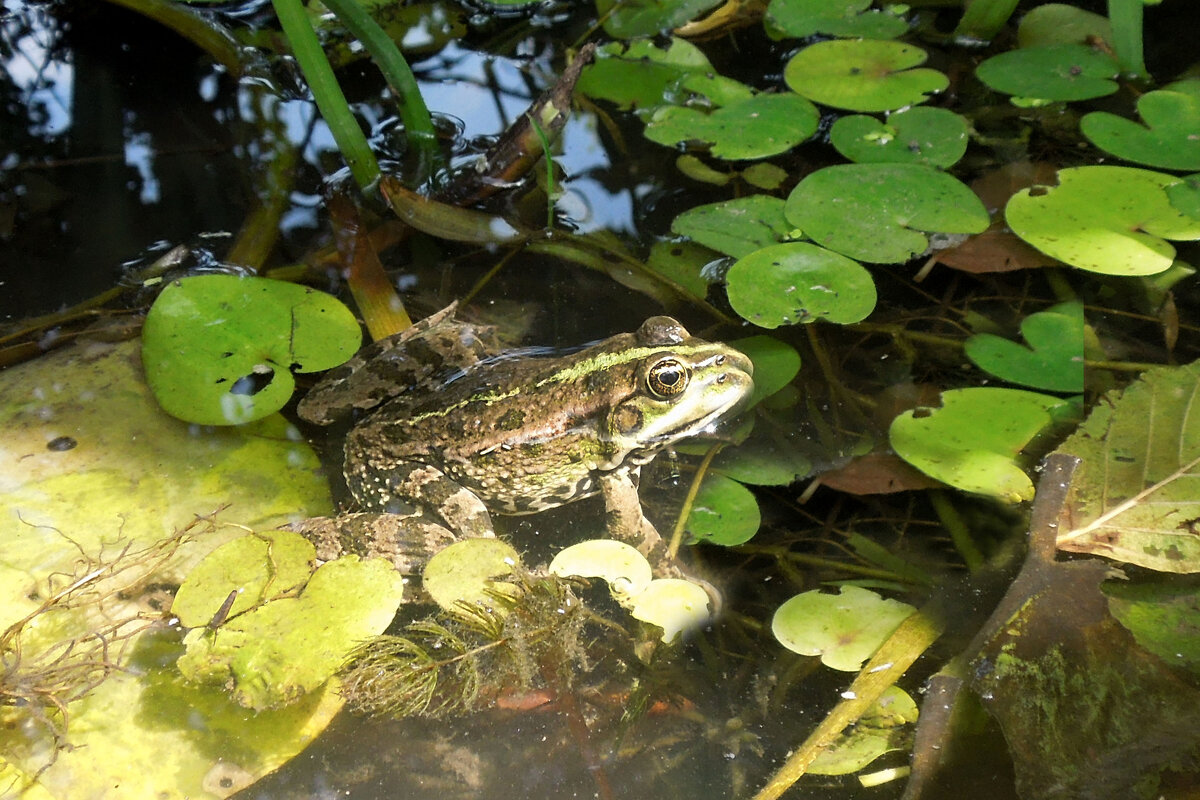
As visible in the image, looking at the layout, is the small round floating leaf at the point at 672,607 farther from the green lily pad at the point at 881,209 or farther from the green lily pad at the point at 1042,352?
the green lily pad at the point at 881,209

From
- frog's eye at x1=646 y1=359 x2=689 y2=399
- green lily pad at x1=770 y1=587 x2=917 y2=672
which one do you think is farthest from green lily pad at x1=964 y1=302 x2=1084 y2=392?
frog's eye at x1=646 y1=359 x2=689 y2=399

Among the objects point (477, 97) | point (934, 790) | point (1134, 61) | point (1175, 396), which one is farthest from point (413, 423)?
point (1134, 61)

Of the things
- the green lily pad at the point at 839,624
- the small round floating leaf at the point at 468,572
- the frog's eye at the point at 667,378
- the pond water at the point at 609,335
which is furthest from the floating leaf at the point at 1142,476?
the small round floating leaf at the point at 468,572

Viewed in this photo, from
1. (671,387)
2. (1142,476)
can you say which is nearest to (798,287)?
(671,387)

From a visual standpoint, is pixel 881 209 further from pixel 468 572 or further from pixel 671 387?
pixel 468 572

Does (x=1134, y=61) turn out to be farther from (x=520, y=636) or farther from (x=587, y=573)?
(x=520, y=636)

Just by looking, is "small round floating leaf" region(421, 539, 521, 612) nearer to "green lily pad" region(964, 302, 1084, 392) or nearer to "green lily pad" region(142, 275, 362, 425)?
"green lily pad" region(142, 275, 362, 425)

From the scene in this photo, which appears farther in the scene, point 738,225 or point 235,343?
point 738,225
